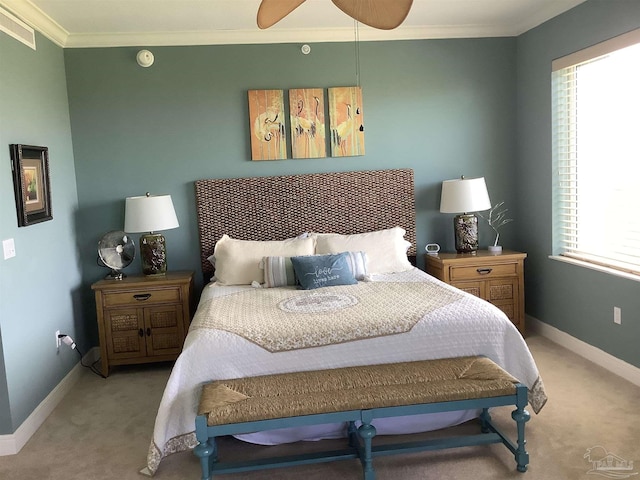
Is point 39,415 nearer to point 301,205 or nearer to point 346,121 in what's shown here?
point 301,205

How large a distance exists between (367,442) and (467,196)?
7.94ft

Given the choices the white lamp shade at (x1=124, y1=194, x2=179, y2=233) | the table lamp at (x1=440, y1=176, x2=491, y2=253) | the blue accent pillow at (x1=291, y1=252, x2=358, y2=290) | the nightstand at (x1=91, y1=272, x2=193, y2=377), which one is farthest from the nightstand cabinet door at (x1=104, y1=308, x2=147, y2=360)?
the table lamp at (x1=440, y1=176, x2=491, y2=253)

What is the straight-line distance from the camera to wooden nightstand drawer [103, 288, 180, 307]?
13.1ft

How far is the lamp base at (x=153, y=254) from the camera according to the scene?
4.17m

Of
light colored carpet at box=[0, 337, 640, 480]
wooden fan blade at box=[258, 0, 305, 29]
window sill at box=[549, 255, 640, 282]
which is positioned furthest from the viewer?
window sill at box=[549, 255, 640, 282]

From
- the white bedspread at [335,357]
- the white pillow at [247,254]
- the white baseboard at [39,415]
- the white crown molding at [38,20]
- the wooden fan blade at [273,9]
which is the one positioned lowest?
the white baseboard at [39,415]

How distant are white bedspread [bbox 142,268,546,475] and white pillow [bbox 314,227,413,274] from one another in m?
1.15

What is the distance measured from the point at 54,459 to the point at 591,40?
A: 4.03m

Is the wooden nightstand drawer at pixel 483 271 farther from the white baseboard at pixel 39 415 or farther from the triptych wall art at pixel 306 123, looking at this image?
the white baseboard at pixel 39 415

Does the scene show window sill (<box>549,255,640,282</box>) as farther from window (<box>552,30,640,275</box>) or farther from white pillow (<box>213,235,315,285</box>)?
white pillow (<box>213,235,315,285</box>)

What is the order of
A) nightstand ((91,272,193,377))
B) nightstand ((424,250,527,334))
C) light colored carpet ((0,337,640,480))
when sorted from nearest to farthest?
light colored carpet ((0,337,640,480))
nightstand ((91,272,193,377))
nightstand ((424,250,527,334))

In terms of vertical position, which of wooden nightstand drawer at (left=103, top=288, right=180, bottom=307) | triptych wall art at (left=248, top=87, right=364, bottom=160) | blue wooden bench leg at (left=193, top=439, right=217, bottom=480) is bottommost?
blue wooden bench leg at (left=193, top=439, right=217, bottom=480)

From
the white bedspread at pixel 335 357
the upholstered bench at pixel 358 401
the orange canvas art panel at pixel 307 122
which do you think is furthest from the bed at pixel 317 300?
the orange canvas art panel at pixel 307 122
